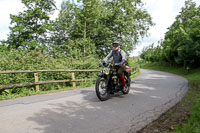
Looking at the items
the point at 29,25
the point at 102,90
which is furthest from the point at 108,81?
the point at 29,25

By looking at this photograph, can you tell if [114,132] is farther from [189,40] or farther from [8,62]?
[189,40]

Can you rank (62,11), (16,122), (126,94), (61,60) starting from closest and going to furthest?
(16,122) → (126,94) → (61,60) → (62,11)

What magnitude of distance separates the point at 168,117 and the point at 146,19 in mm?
29526

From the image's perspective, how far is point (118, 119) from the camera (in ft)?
14.0

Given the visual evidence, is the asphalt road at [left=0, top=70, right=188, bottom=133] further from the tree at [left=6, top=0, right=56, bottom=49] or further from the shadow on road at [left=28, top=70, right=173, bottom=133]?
the tree at [left=6, top=0, right=56, bottom=49]

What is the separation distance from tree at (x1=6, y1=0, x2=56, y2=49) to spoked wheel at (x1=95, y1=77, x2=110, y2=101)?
16.8 metres

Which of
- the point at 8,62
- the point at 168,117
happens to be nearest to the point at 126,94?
the point at 168,117

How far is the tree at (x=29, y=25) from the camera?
71.4 ft

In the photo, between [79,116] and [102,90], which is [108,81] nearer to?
[102,90]

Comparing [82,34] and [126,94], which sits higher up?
[82,34]

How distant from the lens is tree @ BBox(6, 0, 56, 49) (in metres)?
21.8

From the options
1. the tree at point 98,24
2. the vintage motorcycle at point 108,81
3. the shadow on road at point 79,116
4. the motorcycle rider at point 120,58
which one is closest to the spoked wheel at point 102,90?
the vintage motorcycle at point 108,81

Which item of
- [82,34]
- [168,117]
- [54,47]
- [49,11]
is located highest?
[49,11]

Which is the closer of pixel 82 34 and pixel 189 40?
pixel 82 34
